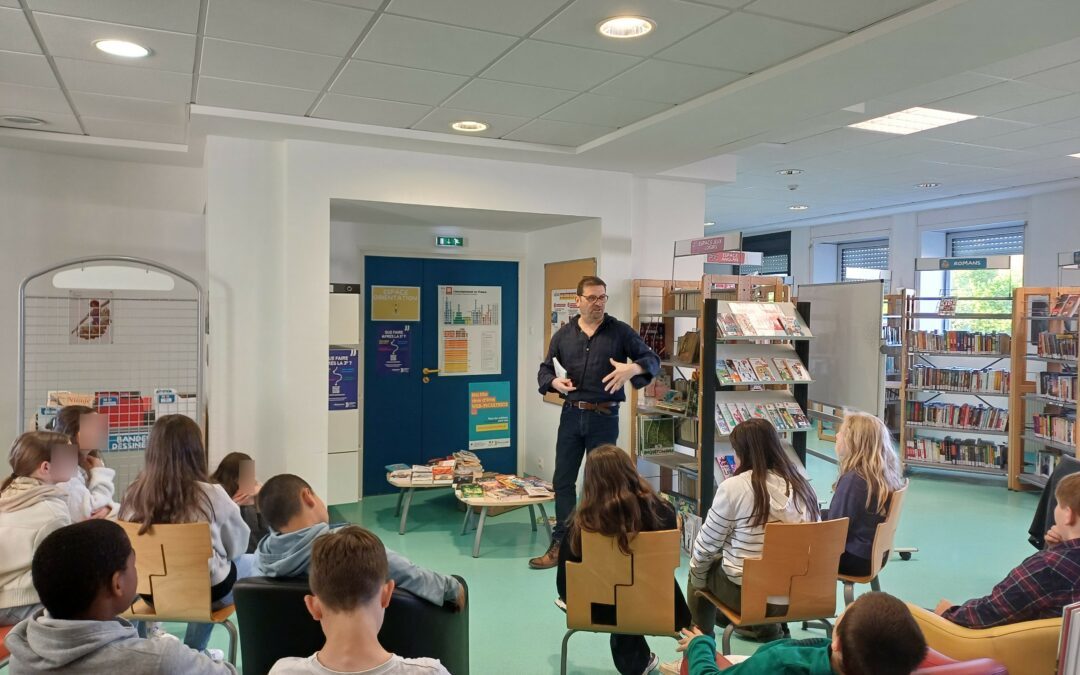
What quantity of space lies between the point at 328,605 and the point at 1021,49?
3.60m

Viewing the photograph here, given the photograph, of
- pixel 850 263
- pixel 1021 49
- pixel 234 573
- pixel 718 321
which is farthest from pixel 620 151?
pixel 850 263

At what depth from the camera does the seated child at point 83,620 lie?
1.56 m

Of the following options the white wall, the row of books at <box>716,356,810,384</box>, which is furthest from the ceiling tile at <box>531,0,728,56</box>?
the white wall

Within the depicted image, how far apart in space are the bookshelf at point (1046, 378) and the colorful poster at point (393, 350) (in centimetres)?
579

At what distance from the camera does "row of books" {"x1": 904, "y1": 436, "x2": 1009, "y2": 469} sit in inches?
289

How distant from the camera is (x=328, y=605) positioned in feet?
5.52

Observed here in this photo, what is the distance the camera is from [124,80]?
4.00 m

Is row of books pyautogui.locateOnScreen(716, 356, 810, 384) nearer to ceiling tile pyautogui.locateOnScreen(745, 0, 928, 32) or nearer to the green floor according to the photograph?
the green floor

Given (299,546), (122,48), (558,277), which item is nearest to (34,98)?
(122,48)

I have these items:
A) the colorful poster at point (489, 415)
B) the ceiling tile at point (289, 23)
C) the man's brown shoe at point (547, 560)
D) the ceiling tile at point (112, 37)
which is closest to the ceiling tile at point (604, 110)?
the ceiling tile at point (289, 23)

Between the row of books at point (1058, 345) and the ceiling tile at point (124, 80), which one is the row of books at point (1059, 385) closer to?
the row of books at point (1058, 345)

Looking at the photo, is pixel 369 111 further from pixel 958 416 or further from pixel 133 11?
pixel 958 416

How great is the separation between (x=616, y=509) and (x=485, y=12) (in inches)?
81.2

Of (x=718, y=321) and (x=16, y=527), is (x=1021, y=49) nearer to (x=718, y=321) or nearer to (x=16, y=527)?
(x=718, y=321)
